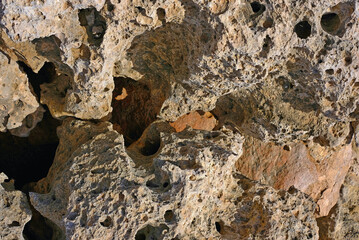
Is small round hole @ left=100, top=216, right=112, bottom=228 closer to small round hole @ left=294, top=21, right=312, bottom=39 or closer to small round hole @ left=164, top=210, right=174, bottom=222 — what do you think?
small round hole @ left=164, top=210, right=174, bottom=222

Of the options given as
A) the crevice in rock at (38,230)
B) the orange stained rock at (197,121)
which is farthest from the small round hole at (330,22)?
the crevice in rock at (38,230)

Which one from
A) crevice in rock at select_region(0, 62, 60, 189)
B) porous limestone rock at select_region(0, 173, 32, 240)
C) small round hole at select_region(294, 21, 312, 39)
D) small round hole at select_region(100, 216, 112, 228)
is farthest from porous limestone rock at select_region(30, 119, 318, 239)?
small round hole at select_region(294, 21, 312, 39)

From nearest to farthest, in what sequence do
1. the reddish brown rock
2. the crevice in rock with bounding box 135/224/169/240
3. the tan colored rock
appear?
the crevice in rock with bounding box 135/224/169/240
the tan colored rock
the reddish brown rock

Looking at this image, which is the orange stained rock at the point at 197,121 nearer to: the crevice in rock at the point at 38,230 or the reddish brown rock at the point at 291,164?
the reddish brown rock at the point at 291,164

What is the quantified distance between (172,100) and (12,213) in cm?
96

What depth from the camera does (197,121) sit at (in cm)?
256

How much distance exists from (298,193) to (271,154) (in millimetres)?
644

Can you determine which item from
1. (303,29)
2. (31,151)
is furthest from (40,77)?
(303,29)

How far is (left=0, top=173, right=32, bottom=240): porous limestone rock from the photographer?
182cm

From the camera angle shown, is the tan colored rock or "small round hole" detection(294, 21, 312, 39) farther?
→ the tan colored rock

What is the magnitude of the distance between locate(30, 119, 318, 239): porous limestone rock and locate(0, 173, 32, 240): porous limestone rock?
13cm

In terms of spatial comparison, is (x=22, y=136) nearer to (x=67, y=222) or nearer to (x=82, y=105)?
(x=82, y=105)

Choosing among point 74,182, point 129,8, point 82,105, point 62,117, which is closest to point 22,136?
point 62,117

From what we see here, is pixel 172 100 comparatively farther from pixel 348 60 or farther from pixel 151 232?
pixel 348 60
